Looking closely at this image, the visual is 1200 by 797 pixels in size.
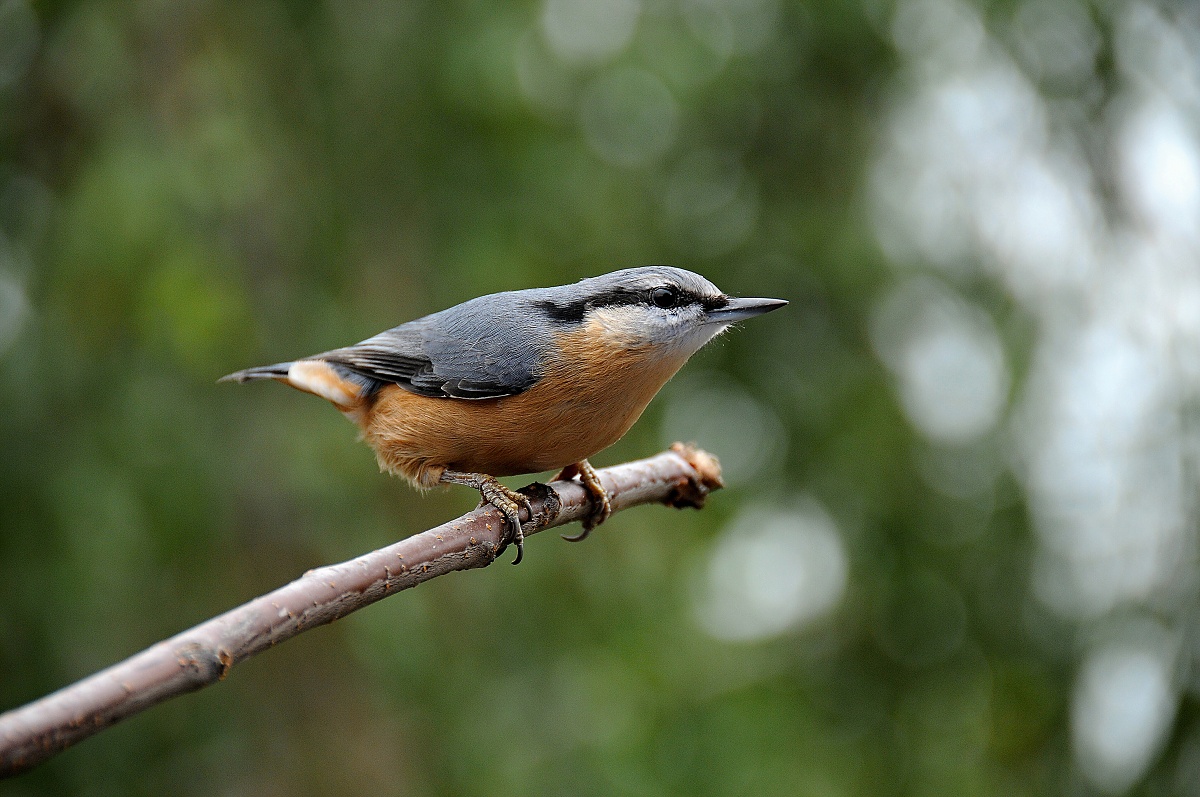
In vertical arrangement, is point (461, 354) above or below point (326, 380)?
above

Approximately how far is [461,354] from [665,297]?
0.62m

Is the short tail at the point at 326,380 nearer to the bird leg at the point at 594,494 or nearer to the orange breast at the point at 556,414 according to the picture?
the orange breast at the point at 556,414

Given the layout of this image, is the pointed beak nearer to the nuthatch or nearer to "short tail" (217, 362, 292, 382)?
the nuthatch

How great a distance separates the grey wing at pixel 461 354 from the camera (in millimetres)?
2871

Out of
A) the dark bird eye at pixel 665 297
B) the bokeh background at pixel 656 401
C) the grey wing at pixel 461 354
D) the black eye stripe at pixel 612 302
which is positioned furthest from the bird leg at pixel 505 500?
the bokeh background at pixel 656 401

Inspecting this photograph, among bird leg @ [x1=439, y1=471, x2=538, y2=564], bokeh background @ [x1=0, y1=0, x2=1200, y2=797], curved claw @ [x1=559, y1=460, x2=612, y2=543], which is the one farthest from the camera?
bokeh background @ [x1=0, y1=0, x2=1200, y2=797]

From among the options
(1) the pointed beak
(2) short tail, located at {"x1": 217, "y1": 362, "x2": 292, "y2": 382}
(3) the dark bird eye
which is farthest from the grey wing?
(1) the pointed beak

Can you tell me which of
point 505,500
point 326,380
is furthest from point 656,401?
point 505,500

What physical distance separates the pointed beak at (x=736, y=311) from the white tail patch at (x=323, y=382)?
3.95 ft

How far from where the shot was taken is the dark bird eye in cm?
290

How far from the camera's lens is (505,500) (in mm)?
2605

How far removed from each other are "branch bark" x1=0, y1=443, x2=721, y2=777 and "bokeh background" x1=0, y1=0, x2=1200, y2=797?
6.35 feet

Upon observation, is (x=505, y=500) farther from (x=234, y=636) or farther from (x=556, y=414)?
(x=234, y=636)

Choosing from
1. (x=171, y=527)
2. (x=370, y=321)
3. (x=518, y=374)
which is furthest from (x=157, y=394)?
(x=518, y=374)
